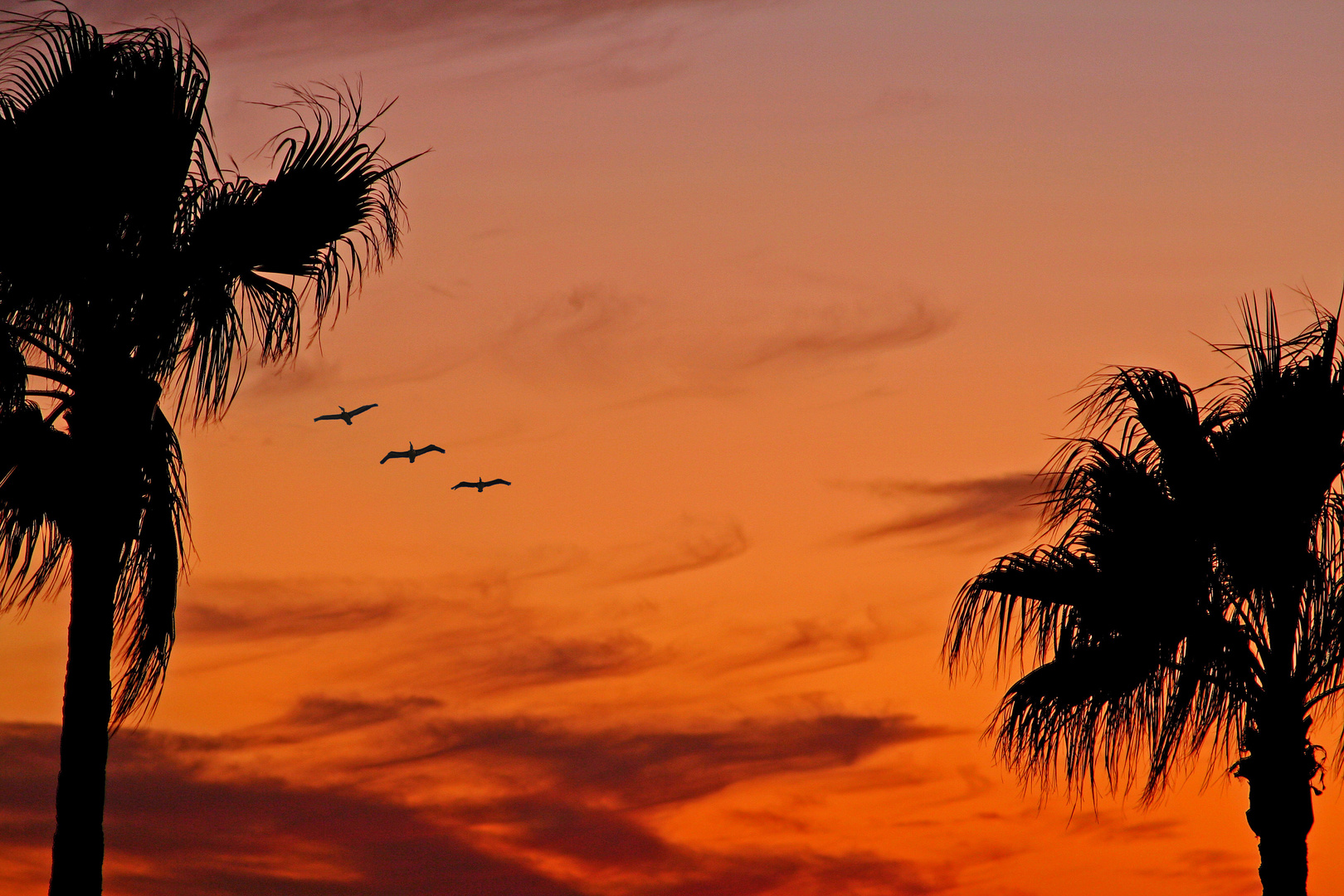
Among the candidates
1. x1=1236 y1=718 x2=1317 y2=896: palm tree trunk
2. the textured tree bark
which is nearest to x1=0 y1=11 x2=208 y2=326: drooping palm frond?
the textured tree bark

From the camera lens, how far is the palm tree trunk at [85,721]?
11305 millimetres

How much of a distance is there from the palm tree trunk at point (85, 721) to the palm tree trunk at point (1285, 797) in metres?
9.69

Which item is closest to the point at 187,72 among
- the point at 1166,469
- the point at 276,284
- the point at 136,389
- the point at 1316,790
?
the point at 276,284

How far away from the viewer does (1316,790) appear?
14227mm

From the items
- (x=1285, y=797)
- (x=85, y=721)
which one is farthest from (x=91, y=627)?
(x=1285, y=797)

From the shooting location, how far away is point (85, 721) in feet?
37.8

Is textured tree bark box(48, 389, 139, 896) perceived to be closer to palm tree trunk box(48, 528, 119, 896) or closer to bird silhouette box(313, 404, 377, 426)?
palm tree trunk box(48, 528, 119, 896)

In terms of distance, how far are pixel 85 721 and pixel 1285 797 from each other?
10042 mm

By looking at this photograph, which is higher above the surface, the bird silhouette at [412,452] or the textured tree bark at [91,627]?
the bird silhouette at [412,452]

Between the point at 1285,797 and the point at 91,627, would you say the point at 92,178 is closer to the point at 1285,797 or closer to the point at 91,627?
the point at 91,627

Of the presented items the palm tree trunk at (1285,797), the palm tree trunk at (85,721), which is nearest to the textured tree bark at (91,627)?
the palm tree trunk at (85,721)

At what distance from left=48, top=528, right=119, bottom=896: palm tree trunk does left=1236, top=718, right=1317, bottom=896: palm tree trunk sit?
31.8 feet

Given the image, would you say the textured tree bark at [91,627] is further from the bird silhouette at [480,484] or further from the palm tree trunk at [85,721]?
the bird silhouette at [480,484]

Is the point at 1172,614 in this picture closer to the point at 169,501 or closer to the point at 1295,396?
the point at 1295,396
